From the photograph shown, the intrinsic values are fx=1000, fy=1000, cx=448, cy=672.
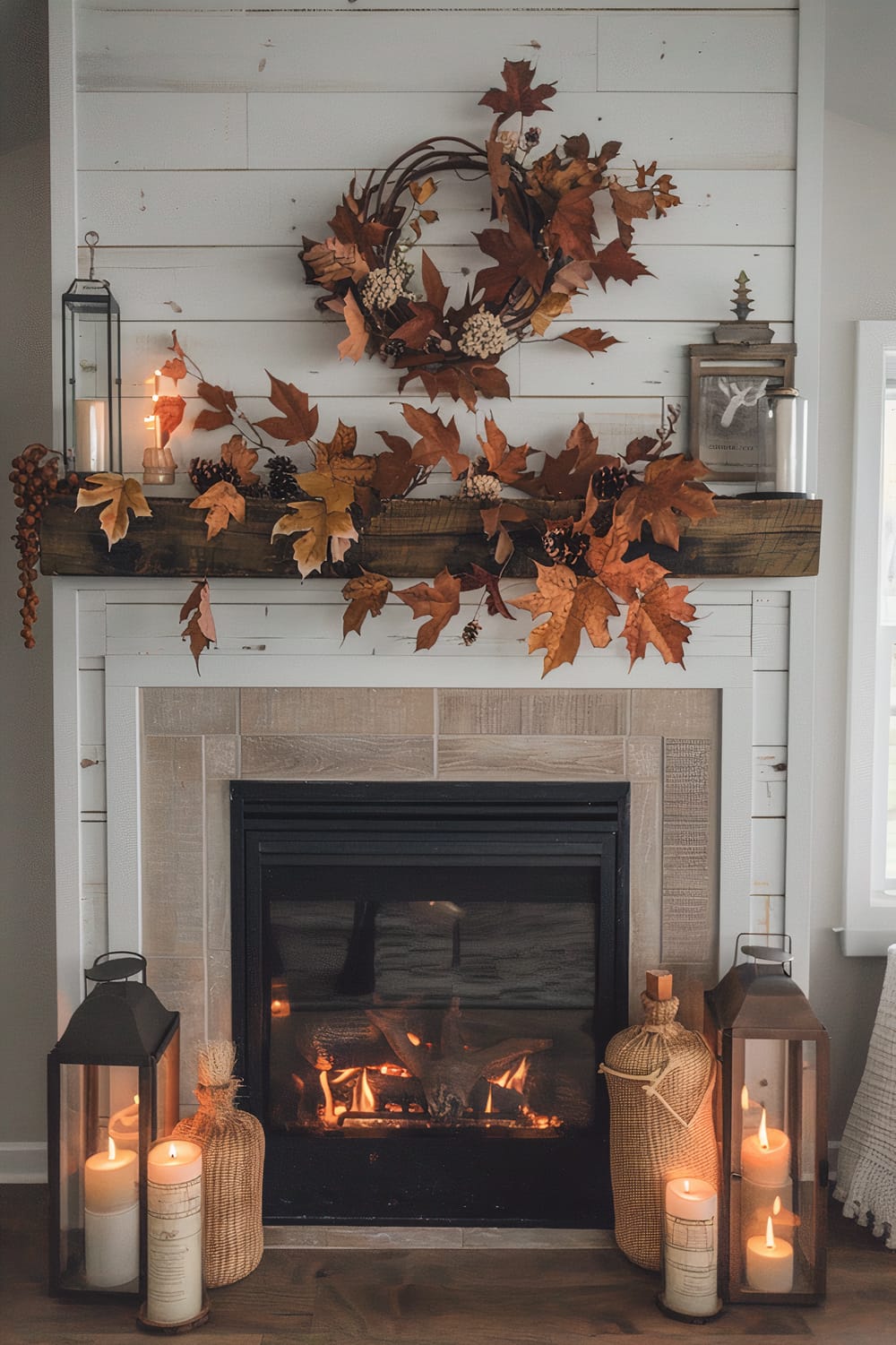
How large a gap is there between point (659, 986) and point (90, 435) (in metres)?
1.47

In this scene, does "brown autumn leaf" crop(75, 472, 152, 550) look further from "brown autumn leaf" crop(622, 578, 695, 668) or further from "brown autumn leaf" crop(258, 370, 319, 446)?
"brown autumn leaf" crop(622, 578, 695, 668)

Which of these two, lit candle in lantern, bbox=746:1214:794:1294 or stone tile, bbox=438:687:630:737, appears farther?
stone tile, bbox=438:687:630:737

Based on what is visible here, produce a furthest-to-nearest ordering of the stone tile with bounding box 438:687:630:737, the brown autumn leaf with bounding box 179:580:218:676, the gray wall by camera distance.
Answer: the gray wall, the stone tile with bounding box 438:687:630:737, the brown autumn leaf with bounding box 179:580:218:676

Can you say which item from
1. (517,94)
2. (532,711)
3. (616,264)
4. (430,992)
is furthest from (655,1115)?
(517,94)

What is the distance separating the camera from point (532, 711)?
6.43 ft

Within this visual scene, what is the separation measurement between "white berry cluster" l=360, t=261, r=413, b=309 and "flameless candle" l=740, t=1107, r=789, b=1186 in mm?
1628

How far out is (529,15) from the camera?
6.17ft

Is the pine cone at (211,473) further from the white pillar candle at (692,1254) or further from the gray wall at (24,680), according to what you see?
the white pillar candle at (692,1254)

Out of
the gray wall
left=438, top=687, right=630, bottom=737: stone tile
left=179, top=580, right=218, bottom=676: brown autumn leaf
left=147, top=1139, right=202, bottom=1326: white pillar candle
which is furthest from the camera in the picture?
the gray wall

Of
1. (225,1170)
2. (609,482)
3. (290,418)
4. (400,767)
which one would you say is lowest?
(225,1170)

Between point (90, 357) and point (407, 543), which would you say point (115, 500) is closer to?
point (90, 357)

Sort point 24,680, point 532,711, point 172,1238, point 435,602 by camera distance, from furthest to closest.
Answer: point 24,680
point 532,711
point 435,602
point 172,1238

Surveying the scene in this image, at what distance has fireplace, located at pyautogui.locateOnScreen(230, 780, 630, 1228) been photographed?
1965mm

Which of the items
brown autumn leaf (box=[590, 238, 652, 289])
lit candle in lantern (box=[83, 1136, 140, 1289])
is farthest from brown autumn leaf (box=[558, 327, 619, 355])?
lit candle in lantern (box=[83, 1136, 140, 1289])
